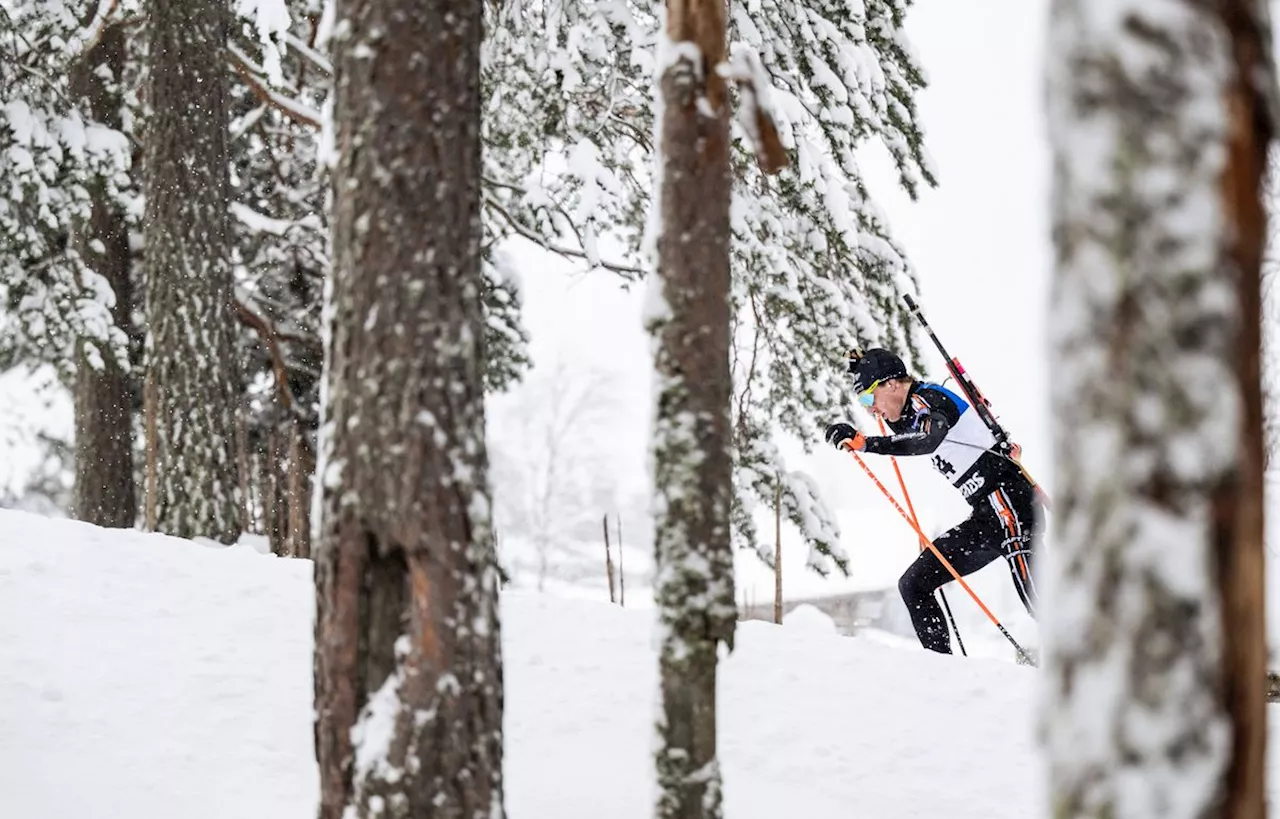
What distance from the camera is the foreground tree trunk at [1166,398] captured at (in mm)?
1353

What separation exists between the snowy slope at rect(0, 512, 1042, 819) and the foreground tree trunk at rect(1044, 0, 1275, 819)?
288 centimetres

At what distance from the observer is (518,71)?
836cm

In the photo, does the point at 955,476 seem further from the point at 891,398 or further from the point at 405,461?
the point at 405,461

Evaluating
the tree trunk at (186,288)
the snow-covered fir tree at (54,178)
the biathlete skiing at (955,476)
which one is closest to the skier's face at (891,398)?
the biathlete skiing at (955,476)

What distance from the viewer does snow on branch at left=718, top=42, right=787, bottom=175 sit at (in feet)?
11.6

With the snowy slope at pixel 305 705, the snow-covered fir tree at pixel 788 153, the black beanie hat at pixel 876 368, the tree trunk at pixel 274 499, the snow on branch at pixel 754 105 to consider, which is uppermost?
the snow-covered fir tree at pixel 788 153

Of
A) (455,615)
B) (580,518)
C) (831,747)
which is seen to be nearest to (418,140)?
(455,615)

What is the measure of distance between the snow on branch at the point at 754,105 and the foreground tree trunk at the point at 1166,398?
2.18 meters

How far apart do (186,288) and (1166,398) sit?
7084 millimetres

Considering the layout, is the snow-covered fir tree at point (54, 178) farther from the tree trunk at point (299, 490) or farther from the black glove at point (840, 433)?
the black glove at point (840, 433)

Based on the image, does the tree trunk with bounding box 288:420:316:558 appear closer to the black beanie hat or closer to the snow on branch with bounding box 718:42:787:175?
the black beanie hat

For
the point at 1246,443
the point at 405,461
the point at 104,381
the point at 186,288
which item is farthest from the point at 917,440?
the point at 104,381

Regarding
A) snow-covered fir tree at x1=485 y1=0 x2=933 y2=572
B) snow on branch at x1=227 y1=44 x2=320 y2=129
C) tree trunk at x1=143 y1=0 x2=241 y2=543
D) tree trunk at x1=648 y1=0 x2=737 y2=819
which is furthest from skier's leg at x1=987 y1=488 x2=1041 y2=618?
snow on branch at x1=227 y1=44 x2=320 y2=129

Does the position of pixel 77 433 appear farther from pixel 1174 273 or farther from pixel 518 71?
pixel 1174 273
